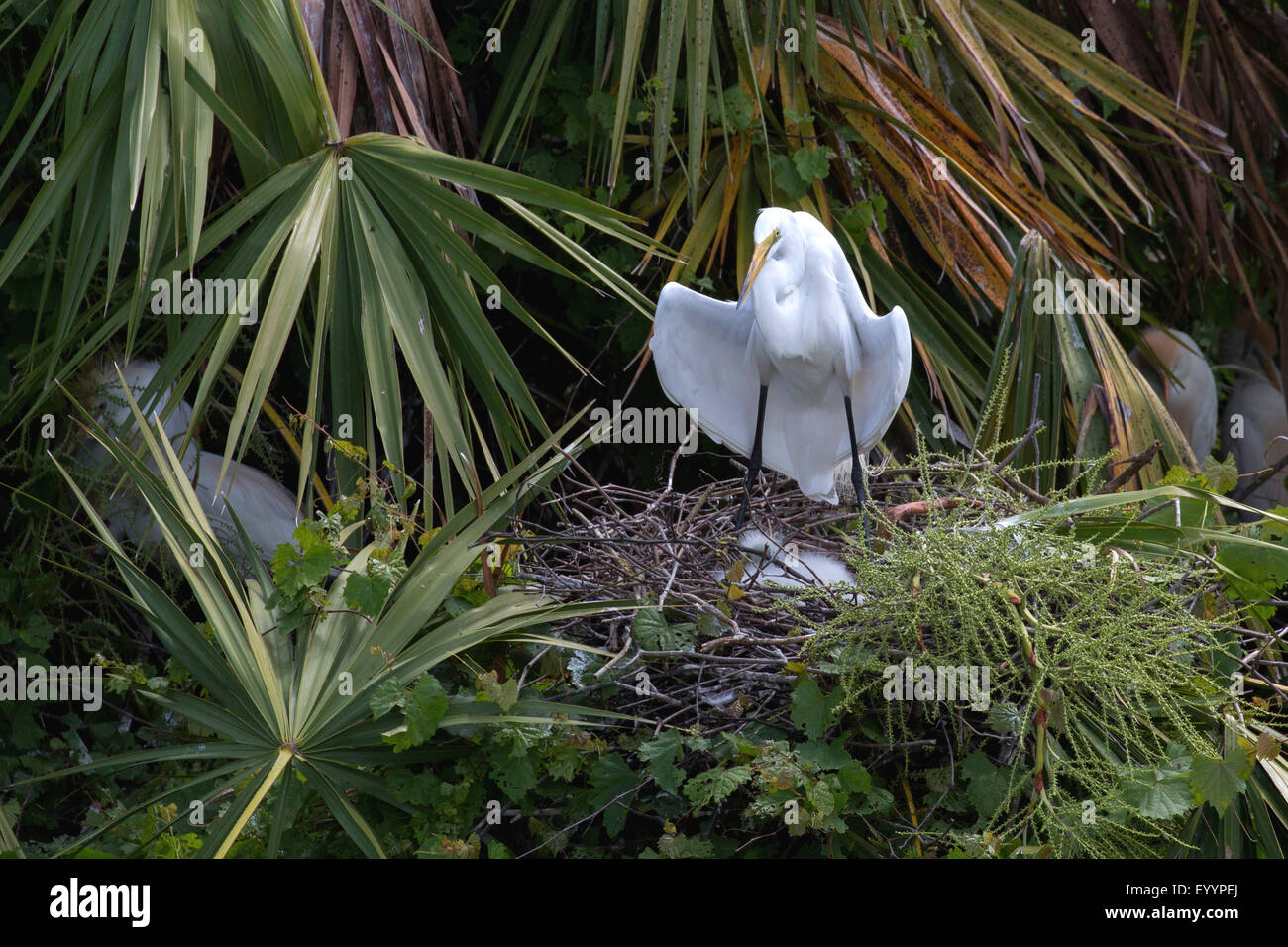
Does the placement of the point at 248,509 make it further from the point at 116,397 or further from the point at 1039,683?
the point at 1039,683

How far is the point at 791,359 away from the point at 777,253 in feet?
0.81

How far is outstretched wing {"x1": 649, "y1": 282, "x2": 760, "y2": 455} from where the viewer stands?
290cm

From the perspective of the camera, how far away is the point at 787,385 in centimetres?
300

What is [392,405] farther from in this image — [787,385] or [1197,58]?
[1197,58]

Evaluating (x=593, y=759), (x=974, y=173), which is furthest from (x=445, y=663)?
(x=974, y=173)

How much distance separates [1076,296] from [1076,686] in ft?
4.32

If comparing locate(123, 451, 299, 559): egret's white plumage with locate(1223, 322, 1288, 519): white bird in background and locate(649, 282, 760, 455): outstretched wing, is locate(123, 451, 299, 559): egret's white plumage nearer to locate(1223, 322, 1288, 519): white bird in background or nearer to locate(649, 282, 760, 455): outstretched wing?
locate(649, 282, 760, 455): outstretched wing

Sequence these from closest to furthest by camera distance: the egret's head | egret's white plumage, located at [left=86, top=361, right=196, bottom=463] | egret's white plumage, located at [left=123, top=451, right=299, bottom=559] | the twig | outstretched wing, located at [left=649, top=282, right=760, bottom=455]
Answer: the twig < the egret's head < outstretched wing, located at [left=649, top=282, right=760, bottom=455] < egret's white plumage, located at [left=86, top=361, right=196, bottom=463] < egret's white plumage, located at [left=123, top=451, right=299, bottom=559]

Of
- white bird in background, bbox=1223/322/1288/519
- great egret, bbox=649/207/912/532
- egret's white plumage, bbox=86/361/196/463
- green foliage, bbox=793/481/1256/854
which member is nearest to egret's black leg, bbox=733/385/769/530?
great egret, bbox=649/207/912/532

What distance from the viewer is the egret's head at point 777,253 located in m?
2.79

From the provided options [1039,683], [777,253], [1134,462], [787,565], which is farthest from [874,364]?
[1039,683]

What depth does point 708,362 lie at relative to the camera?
9.92 ft

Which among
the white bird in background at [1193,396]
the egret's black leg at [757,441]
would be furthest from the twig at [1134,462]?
the white bird in background at [1193,396]

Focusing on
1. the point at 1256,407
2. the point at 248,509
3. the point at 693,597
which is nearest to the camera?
the point at 693,597
